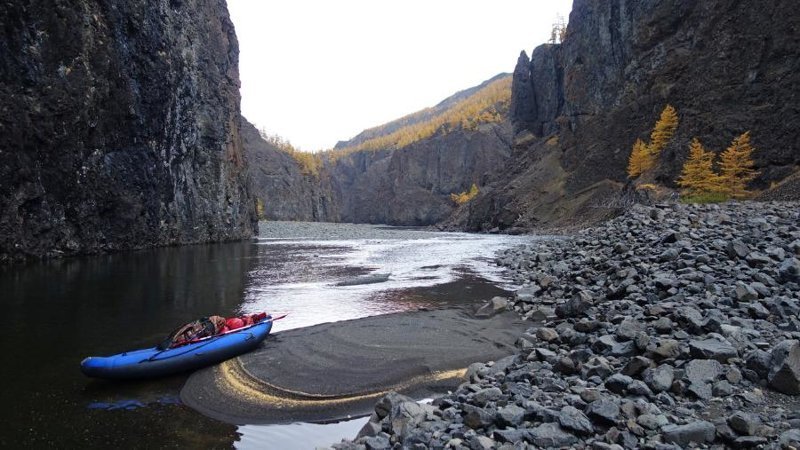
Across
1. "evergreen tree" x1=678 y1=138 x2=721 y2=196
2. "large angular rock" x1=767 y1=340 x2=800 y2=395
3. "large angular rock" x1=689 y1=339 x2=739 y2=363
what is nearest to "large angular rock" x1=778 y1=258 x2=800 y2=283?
"large angular rock" x1=689 y1=339 x2=739 y2=363

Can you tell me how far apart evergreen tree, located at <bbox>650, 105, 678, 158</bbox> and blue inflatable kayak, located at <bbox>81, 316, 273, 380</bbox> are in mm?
58333

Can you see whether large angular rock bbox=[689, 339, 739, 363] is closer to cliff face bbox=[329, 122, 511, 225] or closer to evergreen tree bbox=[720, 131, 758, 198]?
evergreen tree bbox=[720, 131, 758, 198]

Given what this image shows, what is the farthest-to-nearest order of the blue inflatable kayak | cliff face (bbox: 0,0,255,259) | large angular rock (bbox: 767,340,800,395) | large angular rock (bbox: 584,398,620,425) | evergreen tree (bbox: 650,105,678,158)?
evergreen tree (bbox: 650,105,678,158) → cliff face (bbox: 0,0,255,259) → the blue inflatable kayak → large angular rock (bbox: 767,340,800,395) → large angular rock (bbox: 584,398,620,425)

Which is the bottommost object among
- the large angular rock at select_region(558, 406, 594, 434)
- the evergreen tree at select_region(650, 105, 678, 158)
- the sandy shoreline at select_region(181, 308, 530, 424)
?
the sandy shoreline at select_region(181, 308, 530, 424)

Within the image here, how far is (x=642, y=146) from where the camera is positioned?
6078 centimetres

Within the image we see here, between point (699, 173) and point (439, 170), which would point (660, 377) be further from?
point (439, 170)

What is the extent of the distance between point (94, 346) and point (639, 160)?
62.8m

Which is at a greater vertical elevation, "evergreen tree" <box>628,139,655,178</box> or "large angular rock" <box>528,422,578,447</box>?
"evergreen tree" <box>628,139,655,178</box>

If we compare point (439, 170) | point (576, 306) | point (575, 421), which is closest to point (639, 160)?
point (576, 306)

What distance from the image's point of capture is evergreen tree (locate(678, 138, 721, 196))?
40.1 m

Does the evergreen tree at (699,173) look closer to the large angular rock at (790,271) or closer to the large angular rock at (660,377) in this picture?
the large angular rock at (790,271)

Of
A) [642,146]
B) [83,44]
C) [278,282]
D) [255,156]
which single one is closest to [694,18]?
[642,146]

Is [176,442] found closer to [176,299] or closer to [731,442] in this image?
[731,442]

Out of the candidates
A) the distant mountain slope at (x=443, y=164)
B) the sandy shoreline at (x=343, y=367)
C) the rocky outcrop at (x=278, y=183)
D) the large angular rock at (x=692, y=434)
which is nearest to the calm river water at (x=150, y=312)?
the sandy shoreline at (x=343, y=367)
